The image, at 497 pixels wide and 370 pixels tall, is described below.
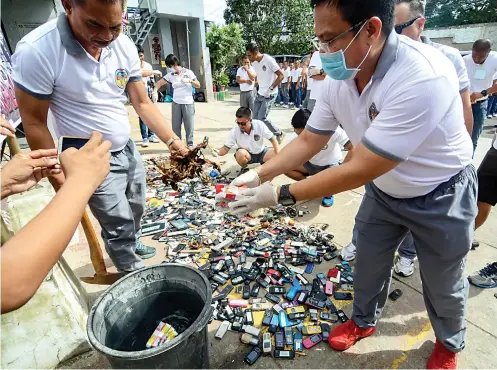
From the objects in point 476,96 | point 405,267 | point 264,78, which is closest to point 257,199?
point 405,267

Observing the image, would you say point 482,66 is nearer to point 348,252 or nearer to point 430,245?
point 348,252

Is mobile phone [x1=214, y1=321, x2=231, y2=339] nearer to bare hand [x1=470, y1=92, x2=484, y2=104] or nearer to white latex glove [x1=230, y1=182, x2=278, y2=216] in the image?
white latex glove [x1=230, y1=182, x2=278, y2=216]

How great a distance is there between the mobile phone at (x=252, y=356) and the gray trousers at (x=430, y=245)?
73 centimetres

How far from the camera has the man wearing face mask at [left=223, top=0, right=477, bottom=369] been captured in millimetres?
1312

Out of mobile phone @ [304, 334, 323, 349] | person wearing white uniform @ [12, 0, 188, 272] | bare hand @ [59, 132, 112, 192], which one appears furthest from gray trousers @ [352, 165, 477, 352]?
person wearing white uniform @ [12, 0, 188, 272]

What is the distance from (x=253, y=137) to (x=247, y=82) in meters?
3.04

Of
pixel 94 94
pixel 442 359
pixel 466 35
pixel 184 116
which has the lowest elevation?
pixel 442 359

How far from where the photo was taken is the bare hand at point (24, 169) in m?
1.27

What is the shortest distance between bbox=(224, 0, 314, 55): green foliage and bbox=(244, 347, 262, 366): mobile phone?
25.7 meters

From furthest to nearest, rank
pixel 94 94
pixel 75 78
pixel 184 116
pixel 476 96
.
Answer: pixel 184 116 → pixel 476 96 → pixel 94 94 → pixel 75 78

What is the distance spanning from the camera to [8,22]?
21.8 feet

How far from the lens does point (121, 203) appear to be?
2.38 m

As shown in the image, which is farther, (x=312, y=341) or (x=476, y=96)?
(x=476, y=96)

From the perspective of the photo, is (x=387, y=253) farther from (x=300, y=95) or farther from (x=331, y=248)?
(x=300, y=95)
